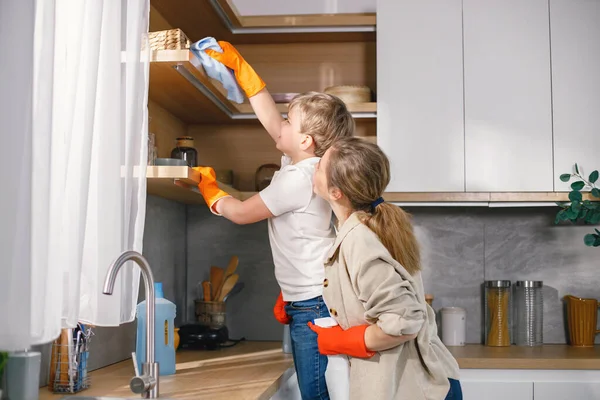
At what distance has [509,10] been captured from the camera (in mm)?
3016

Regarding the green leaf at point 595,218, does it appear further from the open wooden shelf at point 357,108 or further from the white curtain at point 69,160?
the white curtain at point 69,160

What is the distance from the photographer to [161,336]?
2172 millimetres

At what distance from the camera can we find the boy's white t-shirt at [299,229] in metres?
2.09

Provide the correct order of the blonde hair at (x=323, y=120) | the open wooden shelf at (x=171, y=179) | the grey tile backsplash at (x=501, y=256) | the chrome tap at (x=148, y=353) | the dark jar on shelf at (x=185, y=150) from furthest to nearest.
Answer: the grey tile backsplash at (x=501, y=256)
the dark jar on shelf at (x=185, y=150)
the blonde hair at (x=323, y=120)
the open wooden shelf at (x=171, y=179)
the chrome tap at (x=148, y=353)

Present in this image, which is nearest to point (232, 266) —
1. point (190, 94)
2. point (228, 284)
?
point (228, 284)

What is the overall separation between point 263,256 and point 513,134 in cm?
119

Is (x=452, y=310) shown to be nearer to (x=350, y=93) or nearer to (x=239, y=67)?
(x=350, y=93)

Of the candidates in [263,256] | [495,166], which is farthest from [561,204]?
[263,256]

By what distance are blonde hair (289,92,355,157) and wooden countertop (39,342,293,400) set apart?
2.21 feet

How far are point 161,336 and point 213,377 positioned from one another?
20 centimetres

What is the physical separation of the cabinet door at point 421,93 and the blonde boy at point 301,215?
0.85 m

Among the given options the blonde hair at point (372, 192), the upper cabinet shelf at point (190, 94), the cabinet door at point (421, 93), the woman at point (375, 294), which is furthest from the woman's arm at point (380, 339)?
the cabinet door at point (421, 93)

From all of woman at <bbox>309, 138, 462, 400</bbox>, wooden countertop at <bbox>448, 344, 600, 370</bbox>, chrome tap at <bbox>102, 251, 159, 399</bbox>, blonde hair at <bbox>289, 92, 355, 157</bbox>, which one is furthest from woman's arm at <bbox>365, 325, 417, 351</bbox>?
wooden countertop at <bbox>448, 344, 600, 370</bbox>

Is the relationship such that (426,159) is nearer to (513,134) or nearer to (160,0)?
(513,134)
